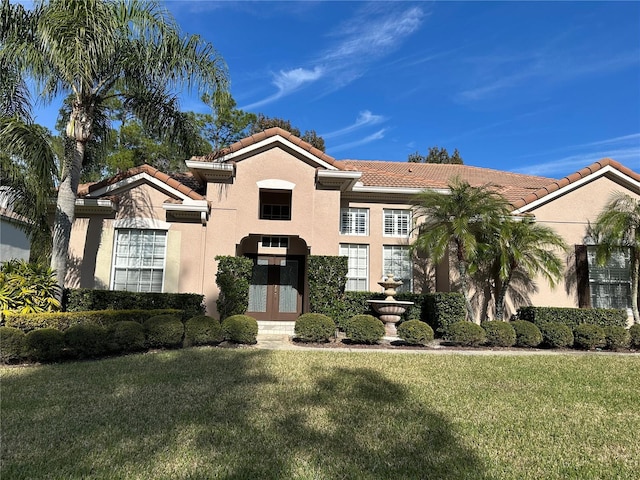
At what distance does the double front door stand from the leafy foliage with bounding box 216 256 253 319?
349cm

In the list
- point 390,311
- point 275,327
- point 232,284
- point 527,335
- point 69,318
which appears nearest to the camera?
point 69,318

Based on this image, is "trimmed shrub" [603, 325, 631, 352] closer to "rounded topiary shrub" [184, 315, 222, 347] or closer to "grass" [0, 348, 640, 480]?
"grass" [0, 348, 640, 480]

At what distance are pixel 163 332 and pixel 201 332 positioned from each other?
0.90m

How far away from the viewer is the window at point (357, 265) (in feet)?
51.5

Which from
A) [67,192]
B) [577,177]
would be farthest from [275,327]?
[577,177]

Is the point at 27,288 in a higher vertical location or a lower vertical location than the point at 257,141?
lower

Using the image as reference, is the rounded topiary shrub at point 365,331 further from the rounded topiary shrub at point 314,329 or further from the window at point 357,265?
the window at point 357,265

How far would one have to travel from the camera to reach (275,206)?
16.5m

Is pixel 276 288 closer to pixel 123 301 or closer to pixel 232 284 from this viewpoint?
pixel 232 284

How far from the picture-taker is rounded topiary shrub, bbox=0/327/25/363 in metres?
8.06

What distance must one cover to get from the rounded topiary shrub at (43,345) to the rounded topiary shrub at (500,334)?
35.2ft

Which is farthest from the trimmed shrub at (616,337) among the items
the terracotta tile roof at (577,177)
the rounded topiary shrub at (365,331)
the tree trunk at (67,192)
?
the tree trunk at (67,192)

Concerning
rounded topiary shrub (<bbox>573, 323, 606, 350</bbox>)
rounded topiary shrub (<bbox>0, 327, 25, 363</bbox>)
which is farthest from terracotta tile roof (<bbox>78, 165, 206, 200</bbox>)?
rounded topiary shrub (<bbox>573, 323, 606, 350</bbox>)

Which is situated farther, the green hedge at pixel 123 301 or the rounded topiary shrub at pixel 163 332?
the green hedge at pixel 123 301
